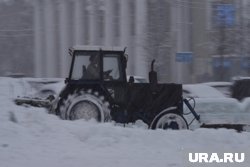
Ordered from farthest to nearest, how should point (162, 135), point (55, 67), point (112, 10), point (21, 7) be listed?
1. point (21, 7)
2. point (55, 67)
3. point (112, 10)
4. point (162, 135)

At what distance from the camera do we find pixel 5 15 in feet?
220

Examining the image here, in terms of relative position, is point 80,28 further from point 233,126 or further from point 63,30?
point 233,126

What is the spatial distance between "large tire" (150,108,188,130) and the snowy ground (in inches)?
63.4

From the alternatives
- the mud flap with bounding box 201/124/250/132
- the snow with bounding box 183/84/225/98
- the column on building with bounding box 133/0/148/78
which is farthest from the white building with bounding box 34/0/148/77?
the mud flap with bounding box 201/124/250/132

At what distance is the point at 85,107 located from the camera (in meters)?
12.2

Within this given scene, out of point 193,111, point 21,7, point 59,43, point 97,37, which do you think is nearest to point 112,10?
point 97,37

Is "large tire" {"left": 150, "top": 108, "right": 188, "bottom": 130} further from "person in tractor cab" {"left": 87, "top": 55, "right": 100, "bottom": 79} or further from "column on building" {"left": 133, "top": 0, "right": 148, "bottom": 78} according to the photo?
"column on building" {"left": 133, "top": 0, "right": 148, "bottom": 78}

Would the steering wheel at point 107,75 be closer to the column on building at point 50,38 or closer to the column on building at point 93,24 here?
the column on building at point 93,24

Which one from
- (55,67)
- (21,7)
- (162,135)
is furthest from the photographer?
(21,7)

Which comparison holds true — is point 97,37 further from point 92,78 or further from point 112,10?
point 92,78

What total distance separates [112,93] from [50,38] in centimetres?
4122

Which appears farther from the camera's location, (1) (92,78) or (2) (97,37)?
(2) (97,37)

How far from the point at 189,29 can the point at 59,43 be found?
1406 cm

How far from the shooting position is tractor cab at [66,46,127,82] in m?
12.3
